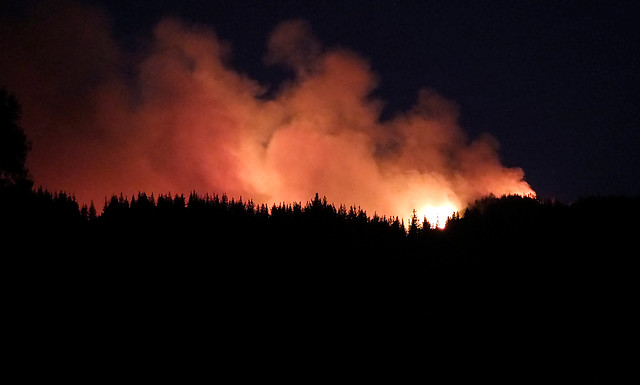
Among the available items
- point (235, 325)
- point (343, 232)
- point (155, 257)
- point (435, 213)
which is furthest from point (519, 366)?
point (435, 213)

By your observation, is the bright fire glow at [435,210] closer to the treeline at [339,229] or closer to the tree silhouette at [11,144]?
the treeline at [339,229]

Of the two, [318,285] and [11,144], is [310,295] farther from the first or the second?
[11,144]

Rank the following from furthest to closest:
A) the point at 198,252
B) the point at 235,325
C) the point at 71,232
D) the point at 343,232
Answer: the point at 343,232 → the point at 198,252 → the point at 71,232 → the point at 235,325

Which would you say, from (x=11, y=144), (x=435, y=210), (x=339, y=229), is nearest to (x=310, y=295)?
(x=339, y=229)

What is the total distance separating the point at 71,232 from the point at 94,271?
9.55 ft

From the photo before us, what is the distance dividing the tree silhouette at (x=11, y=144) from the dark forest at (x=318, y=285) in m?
0.09

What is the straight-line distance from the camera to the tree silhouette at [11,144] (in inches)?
887

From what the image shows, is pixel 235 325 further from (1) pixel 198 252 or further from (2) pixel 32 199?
(2) pixel 32 199

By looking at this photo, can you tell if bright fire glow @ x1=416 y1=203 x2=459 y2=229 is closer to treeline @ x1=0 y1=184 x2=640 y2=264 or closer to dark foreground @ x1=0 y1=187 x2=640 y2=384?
treeline @ x1=0 y1=184 x2=640 y2=264

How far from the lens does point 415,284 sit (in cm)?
3028

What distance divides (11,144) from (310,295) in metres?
16.8

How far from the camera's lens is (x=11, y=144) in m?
22.8

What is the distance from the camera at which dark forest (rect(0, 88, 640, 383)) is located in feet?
70.4

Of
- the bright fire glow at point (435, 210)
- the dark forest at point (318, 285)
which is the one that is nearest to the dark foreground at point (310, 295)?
the dark forest at point (318, 285)
